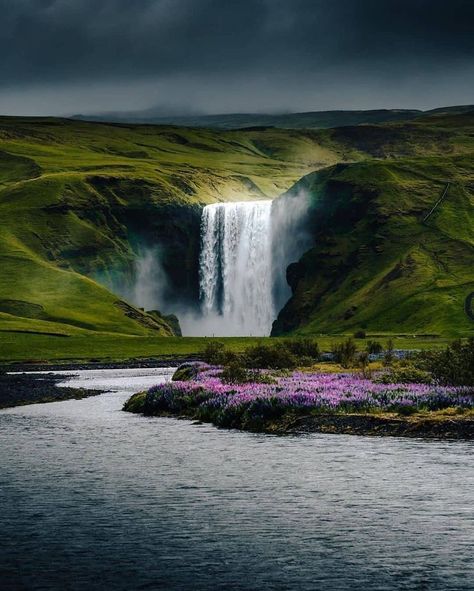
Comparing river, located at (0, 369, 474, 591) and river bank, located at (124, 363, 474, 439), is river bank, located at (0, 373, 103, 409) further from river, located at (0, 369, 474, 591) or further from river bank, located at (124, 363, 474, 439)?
river, located at (0, 369, 474, 591)

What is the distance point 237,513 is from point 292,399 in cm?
2570

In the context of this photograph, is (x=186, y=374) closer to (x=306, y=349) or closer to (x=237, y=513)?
(x=306, y=349)

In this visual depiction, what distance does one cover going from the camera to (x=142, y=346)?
183 meters

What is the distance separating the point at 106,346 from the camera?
180 metres

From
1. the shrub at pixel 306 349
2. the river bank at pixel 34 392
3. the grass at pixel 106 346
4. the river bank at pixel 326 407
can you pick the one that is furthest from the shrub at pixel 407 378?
the grass at pixel 106 346

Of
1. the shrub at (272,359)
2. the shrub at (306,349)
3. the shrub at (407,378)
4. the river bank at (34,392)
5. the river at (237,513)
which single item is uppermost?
the shrub at (306,349)

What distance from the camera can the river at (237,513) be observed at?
70.7 ft

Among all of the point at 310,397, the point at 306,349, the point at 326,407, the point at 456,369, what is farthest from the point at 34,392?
the point at 306,349

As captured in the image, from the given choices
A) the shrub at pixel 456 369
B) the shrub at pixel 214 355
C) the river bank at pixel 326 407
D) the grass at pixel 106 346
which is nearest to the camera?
the river bank at pixel 326 407

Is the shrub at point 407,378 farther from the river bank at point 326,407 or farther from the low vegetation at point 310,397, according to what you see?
the river bank at point 326,407

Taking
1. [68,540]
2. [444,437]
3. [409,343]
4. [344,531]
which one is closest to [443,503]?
[344,531]

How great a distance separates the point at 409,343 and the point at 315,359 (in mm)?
57576

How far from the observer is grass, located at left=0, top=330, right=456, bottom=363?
166m

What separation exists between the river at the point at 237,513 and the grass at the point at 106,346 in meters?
120
